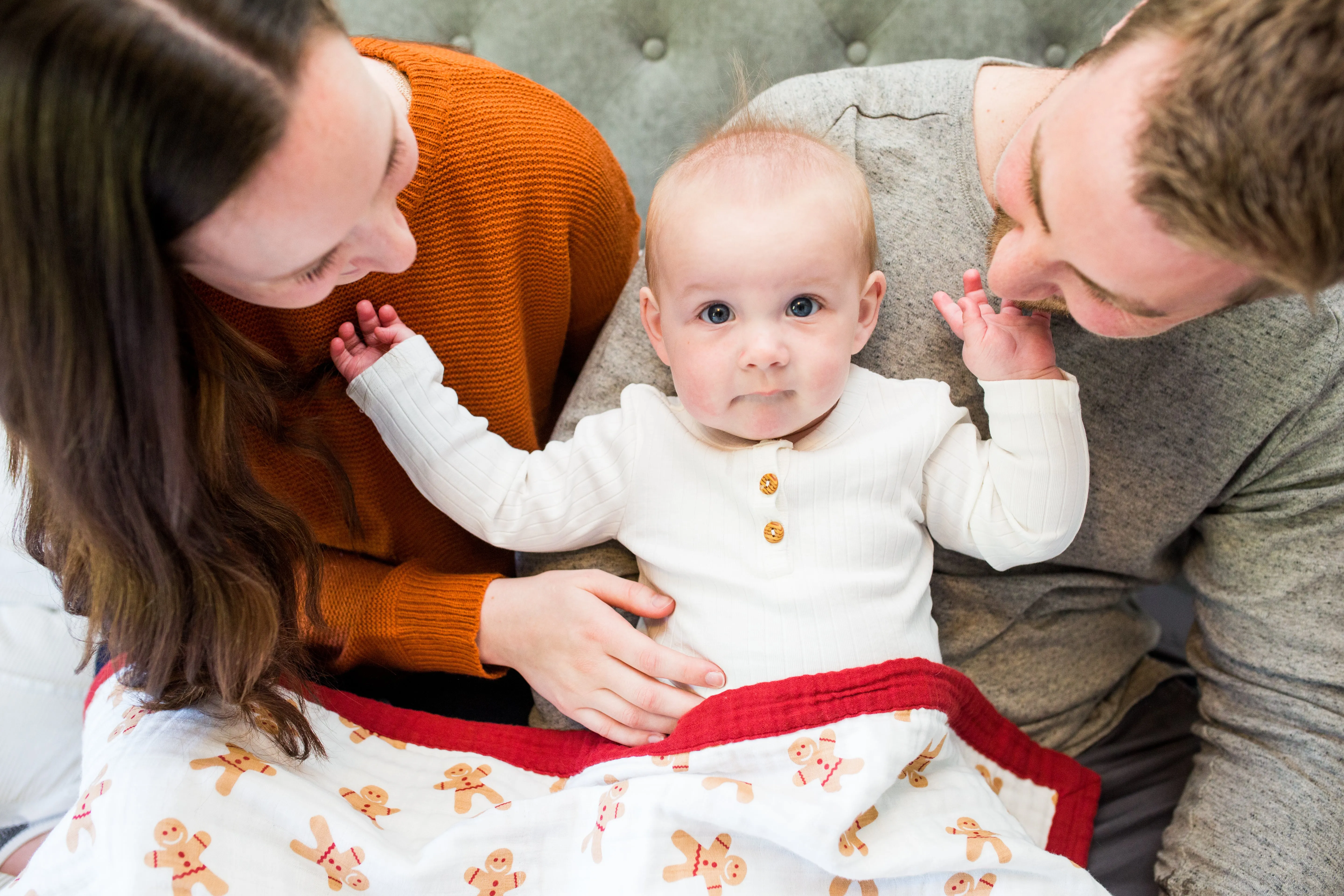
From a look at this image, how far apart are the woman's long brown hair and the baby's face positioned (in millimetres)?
406

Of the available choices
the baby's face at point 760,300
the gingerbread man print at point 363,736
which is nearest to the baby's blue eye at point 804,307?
the baby's face at point 760,300

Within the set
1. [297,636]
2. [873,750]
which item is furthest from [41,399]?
[873,750]

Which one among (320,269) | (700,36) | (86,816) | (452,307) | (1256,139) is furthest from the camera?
(700,36)

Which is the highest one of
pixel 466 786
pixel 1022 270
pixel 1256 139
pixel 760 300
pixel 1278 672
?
pixel 1256 139

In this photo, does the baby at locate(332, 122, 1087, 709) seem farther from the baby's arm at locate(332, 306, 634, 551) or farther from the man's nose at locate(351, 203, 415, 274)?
the man's nose at locate(351, 203, 415, 274)

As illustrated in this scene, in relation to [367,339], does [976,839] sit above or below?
below

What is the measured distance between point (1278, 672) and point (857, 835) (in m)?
0.56

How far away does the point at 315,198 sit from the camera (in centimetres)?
63

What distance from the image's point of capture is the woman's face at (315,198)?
61 centimetres

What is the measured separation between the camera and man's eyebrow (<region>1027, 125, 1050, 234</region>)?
72cm

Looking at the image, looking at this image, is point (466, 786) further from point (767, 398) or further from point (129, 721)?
point (767, 398)

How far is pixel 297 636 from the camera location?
3.13ft

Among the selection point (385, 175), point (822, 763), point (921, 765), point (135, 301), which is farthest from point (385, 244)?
point (921, 765)

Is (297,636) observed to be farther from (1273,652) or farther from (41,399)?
(1273,652)
